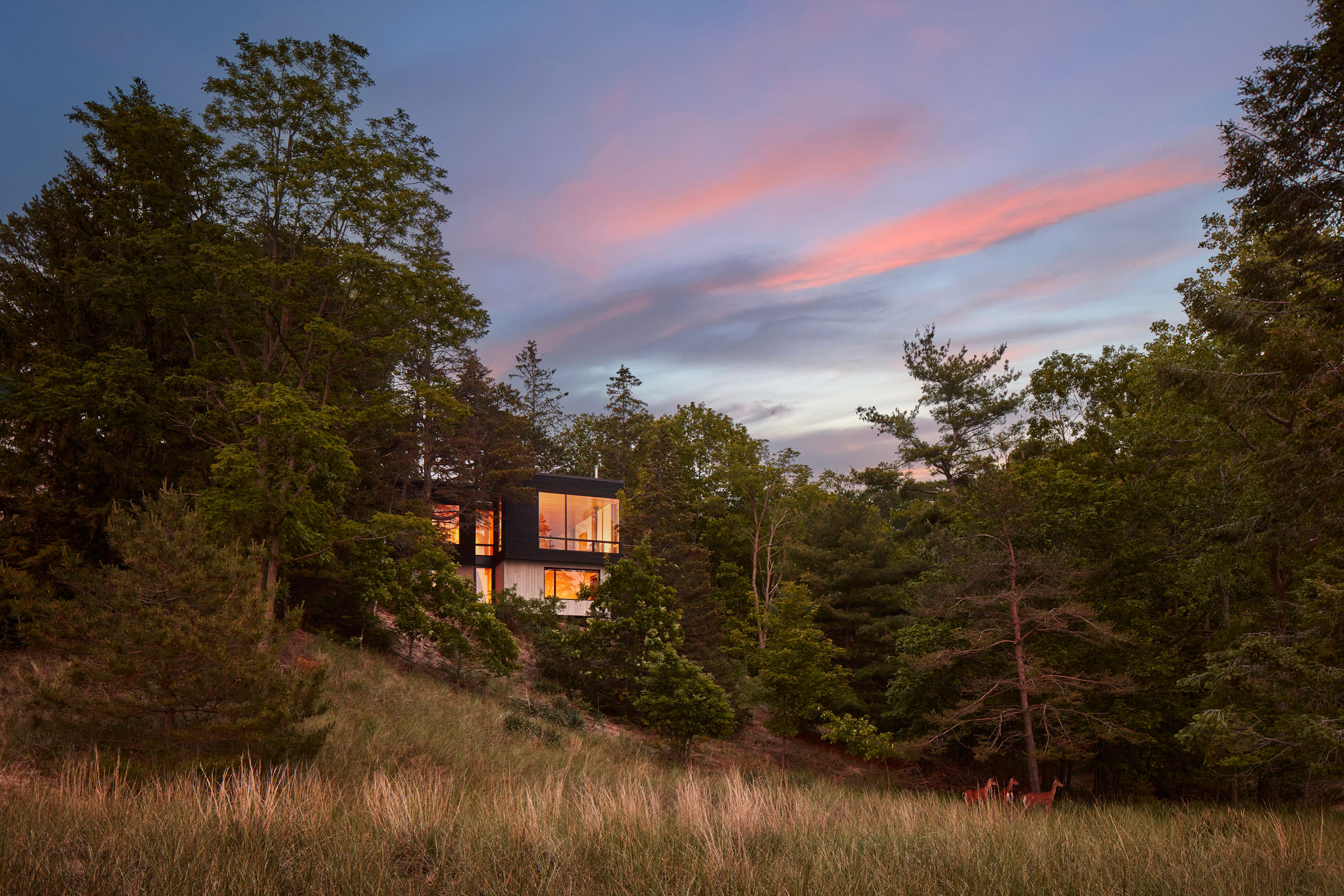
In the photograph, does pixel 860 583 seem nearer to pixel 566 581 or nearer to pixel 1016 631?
pixel 1016 631

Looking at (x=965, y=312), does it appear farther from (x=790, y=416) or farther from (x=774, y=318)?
(x=790, y=416)

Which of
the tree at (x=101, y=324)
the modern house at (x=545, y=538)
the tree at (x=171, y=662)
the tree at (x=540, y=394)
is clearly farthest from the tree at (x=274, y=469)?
the tree at (x=540, y=394)

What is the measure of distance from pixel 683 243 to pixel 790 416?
3132 cm

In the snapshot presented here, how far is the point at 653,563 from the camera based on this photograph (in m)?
21.5

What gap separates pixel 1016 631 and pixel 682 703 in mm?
8684

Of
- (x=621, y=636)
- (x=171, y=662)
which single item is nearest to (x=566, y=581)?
(x=621, y=636)

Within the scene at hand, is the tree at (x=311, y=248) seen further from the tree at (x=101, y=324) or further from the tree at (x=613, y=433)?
the tree at (x=613, y=433)

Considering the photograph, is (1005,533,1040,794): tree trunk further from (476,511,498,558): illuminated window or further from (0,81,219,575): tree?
(476,511,498,558): illuminated window

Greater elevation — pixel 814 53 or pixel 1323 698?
pixel 814 53

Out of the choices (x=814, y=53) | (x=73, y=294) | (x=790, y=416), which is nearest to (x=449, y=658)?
(x=73, y=294)

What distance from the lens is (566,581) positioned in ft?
107

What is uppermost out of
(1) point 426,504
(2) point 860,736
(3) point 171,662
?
(1) point 426,504

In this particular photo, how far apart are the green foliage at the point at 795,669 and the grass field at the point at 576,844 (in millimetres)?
13893

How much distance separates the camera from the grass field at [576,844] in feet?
15.7
